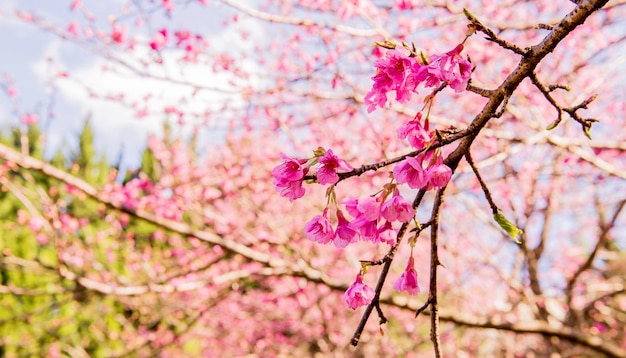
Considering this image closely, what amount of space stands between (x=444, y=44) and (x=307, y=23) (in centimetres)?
296

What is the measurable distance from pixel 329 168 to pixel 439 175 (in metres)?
0.25

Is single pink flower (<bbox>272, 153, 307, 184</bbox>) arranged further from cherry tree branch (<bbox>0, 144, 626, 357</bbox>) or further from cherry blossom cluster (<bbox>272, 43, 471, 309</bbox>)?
cherry tree branch (<bbox>0, 144, 626, 357</bbox>)

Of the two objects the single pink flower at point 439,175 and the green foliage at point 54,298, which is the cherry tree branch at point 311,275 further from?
the green foliage at point 54,298

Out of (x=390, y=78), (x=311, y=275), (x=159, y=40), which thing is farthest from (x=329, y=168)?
(x=159, y=40)

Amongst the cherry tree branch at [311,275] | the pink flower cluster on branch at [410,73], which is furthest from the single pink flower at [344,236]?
the cherry tree branch at [311,275]

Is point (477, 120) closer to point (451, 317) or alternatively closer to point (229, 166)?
point (451, 317)

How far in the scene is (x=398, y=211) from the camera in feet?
3.92

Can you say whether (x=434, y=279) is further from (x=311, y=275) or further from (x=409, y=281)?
(x=311, y=275)

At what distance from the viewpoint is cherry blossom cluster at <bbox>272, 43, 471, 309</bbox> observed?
3.87 ft

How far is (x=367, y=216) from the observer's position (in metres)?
1.24

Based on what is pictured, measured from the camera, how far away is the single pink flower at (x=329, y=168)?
1200mm

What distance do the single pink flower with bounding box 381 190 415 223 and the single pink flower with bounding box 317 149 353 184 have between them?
0.13 m

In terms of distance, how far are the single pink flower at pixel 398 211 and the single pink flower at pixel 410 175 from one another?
0.05 meters

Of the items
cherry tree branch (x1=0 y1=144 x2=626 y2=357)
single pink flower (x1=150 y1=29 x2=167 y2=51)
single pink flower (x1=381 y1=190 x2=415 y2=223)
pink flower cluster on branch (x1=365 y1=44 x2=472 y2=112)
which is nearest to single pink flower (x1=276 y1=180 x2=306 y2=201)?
single pink flower (x1=381 y1=190 x2=415 y2=223)
